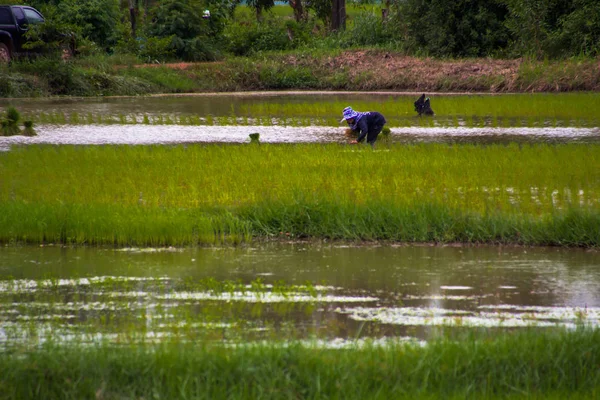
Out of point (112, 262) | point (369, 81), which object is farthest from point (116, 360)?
point (369, 81)

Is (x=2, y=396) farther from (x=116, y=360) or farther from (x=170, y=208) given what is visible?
(x=170, y=208)

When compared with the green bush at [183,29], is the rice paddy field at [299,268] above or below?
below

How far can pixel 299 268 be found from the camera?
26.4 ft

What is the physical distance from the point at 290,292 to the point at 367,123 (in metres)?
8.59

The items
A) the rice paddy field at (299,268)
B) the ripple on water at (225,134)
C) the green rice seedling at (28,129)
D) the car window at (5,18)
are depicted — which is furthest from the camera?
the car window at (5,18)

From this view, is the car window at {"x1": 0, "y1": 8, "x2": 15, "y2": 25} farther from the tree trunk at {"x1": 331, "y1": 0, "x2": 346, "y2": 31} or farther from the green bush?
the tree trunk at {"x1": 331, "y1": 0, "x2": 346, "y2": 31}

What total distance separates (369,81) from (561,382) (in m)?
27.1

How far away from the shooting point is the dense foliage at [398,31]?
30.0 metres

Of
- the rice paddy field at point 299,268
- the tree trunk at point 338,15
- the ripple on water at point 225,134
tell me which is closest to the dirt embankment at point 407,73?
the tree trunk at point 338,15

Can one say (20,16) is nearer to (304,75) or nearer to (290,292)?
(304,75)

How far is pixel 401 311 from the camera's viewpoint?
653cm

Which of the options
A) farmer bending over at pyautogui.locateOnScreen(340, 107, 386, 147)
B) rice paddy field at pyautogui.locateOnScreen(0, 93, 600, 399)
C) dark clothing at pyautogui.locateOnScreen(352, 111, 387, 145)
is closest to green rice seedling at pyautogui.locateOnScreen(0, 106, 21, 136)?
rice paddy field at pyautogui.locateOnScreen(0, 93, 600, 399)

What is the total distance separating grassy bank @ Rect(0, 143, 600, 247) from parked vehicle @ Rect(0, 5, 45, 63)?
13895mm

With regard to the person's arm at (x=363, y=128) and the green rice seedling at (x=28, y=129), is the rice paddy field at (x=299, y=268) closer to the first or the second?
the person's arm at (x=363, y=128)
